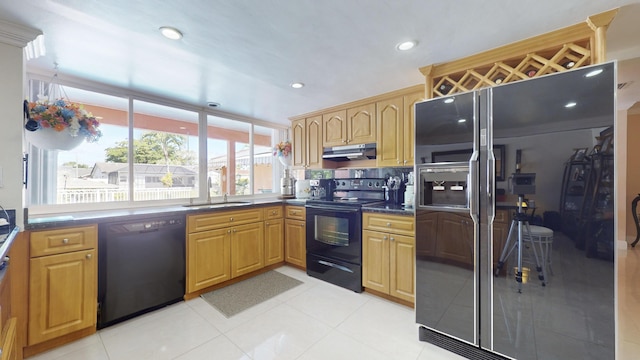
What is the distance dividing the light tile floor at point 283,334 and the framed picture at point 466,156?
Result: 53.3 inches

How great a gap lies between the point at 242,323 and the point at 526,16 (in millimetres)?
3039

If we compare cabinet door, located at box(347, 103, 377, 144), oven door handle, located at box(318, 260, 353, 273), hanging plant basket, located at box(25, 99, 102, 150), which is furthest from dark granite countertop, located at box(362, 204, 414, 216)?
hanging plant basket, located at box(25, 99, 102, 150)

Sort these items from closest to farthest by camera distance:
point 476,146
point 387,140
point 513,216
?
point 513,216 < point 476,146 < point 387,140

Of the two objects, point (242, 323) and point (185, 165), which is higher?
point (185, 165)

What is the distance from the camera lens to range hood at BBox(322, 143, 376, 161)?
303 cm

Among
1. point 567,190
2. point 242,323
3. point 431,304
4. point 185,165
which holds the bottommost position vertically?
point 242,323

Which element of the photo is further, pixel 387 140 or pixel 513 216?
pixel 387 140

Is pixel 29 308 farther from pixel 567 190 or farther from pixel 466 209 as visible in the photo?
pixel 567 190

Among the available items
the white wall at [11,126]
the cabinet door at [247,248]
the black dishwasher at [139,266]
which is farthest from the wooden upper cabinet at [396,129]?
the white wall at [11,126]

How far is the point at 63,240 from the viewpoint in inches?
72.7

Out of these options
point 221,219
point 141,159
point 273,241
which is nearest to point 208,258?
point 221,219

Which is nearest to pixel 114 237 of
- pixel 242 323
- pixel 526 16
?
pixel 242 323

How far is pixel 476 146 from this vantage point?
5.60 feet

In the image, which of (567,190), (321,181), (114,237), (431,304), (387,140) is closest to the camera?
(567,190)
